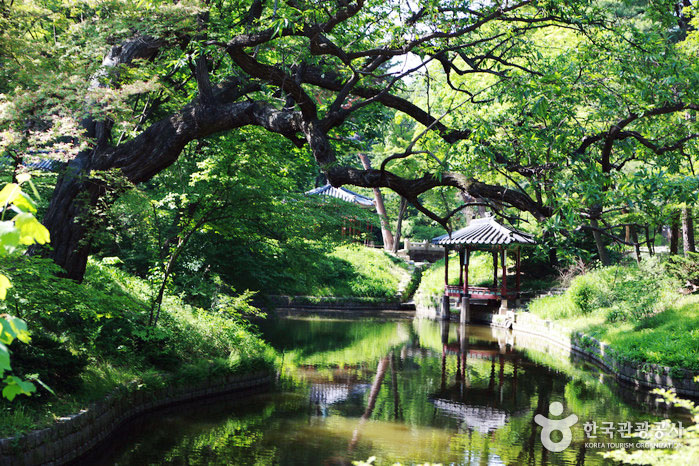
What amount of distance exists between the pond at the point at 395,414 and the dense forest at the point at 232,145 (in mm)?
990

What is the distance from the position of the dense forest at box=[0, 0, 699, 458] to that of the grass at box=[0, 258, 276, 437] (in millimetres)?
32

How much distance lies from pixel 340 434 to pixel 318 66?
6223 mm

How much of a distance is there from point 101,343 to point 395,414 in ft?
14.6

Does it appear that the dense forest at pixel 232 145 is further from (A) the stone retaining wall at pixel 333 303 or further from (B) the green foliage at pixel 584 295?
(A) the stone retaining wall at pixel 333 303

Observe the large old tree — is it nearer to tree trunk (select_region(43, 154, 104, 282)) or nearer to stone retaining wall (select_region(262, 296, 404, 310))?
tree trunk (select_region(43, 154, 104, 282))

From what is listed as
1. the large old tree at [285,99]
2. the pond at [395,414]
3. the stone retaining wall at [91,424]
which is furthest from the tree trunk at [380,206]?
the stone retaining wall at [91,424]

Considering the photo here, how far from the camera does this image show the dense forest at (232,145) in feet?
24.2

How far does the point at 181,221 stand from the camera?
11.0 m

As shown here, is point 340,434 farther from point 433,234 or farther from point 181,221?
point 433,234

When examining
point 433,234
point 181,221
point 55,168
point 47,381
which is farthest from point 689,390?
point 433,234

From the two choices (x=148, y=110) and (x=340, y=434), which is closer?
(x=340, y=434)

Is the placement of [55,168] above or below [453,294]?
above

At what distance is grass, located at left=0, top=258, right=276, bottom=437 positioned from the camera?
6809 millimetres

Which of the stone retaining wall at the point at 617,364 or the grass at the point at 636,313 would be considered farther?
the grass at the point at 636,313
